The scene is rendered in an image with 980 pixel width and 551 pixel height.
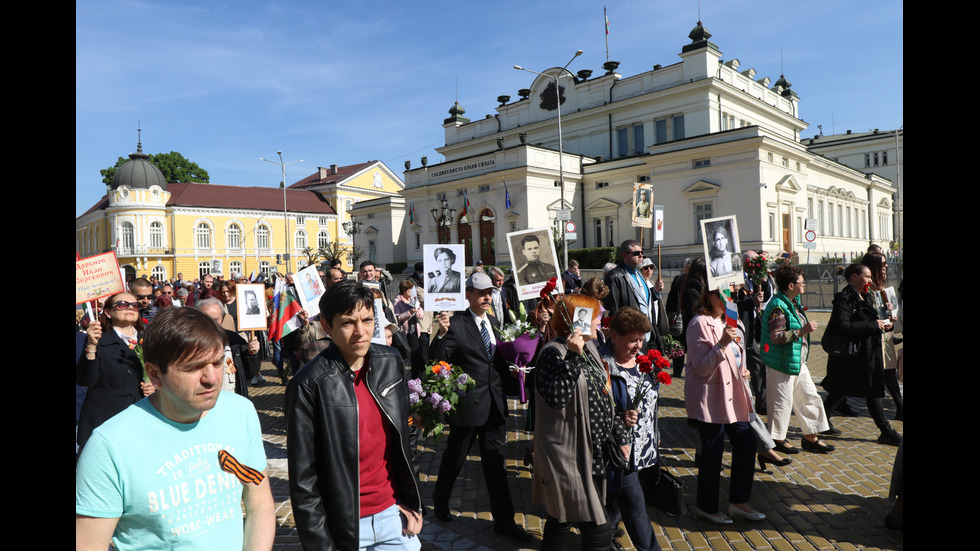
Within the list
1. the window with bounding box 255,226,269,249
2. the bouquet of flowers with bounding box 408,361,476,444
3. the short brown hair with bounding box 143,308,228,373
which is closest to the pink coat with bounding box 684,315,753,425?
the bouquet of flowers with bounding box 408,361,476,444

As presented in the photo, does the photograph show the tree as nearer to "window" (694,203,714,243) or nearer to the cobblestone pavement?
"window" (694,203,714,243)

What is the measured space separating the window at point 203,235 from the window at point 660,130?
1974 inches

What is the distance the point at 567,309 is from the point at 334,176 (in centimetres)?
8266

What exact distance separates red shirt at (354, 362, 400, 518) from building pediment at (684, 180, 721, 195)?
34.7 m

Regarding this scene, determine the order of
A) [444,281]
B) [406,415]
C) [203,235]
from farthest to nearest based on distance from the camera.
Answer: [203,235] → [444,281] → [406,415]

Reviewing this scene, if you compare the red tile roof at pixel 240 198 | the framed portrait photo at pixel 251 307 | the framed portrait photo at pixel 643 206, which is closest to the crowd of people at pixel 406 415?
the framed portrait photo at pixel 251 307

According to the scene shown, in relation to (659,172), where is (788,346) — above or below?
below

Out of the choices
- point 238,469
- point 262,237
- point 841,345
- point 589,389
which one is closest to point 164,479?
point 238,469

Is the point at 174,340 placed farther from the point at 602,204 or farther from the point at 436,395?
the point at 602,204

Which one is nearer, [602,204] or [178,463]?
[178,463]

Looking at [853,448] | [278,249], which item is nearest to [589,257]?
[853,448]

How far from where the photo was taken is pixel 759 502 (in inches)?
204

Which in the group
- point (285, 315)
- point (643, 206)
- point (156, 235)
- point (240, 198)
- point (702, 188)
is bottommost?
point (285, 315)
